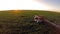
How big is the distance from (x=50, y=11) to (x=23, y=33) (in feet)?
1.06

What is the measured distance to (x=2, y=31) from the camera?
0.72 metres

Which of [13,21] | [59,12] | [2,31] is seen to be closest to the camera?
[2,31]

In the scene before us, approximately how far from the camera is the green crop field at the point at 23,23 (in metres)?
0.74

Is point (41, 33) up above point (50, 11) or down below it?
below

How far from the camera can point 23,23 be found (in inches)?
32.1

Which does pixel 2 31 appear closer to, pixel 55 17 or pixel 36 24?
pixel 36 24

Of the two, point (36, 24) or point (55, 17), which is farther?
point (55, 17)

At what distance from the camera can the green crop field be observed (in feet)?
2.42

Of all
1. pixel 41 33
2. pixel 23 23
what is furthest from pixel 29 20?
pixel 41 33

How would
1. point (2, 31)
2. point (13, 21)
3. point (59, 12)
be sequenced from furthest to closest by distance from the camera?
point (59, 12) < point (13, 21) < point (2, 31)

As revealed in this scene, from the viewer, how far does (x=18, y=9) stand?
96 centimetres

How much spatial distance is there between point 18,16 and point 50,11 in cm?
24

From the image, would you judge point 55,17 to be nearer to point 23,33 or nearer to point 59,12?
point 59,12

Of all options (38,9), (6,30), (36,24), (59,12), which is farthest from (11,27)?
(59,12)
